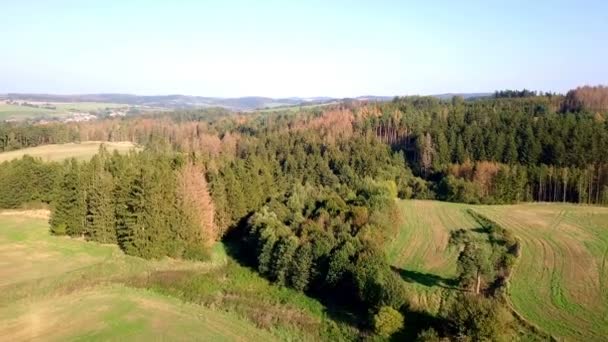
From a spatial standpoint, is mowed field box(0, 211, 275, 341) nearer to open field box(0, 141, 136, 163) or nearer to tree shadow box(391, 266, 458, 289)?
tree shadow box(391, 266, 458, 289)

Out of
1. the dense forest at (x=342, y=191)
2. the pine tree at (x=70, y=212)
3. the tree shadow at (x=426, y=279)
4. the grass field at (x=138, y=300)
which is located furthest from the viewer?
the pine tree at (x=70, y=212)

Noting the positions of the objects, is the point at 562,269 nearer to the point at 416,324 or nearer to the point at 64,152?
the point at 416,324

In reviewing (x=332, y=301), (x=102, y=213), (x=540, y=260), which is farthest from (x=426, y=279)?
(x=102, y=213)

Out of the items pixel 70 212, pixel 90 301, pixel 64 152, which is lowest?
pixel 90 301

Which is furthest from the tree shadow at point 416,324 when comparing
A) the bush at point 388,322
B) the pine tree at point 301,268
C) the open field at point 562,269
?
the pine tree at point 301,268

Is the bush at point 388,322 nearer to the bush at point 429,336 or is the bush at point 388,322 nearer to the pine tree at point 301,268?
the bush at point 429,336

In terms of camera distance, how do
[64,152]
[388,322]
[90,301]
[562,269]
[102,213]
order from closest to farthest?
1. [388,322]
2. [90,301]
3. [562,269]
4. [102,213]
5. [64,152]
